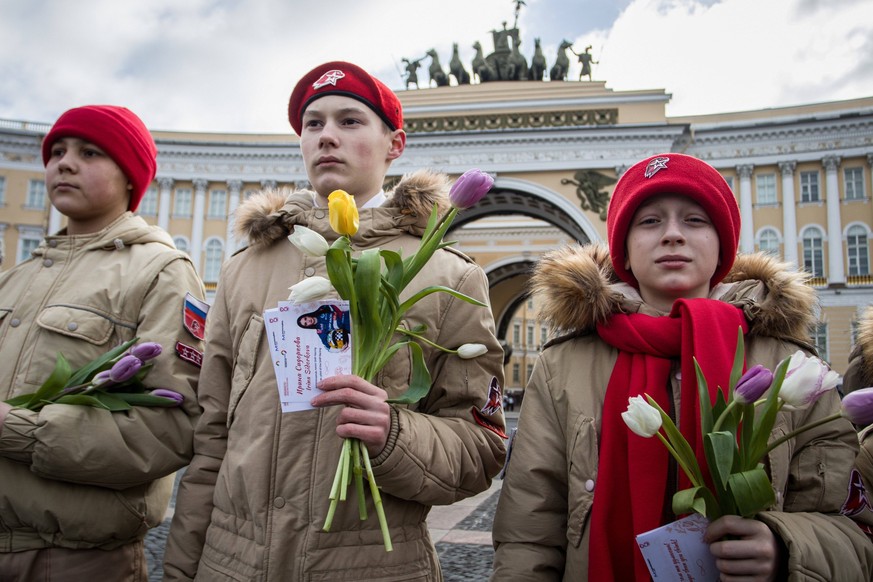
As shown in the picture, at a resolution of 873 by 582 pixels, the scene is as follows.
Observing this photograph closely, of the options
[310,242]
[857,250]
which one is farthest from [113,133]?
[857,250]

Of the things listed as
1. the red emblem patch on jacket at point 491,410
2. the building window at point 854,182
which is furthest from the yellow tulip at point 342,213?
the building window at point 854,182

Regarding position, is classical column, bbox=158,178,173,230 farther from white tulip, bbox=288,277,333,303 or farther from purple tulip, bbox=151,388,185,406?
white tulip, bbox=288,277,333,303

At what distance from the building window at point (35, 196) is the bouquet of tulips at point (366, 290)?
102 feet

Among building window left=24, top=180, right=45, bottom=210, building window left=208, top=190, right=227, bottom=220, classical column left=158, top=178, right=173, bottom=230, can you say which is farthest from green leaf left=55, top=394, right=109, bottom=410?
building window left=24, top=180, right=45, bottom=210

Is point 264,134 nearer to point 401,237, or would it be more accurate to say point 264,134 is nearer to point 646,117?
point 646,117

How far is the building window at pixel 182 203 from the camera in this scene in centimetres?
2867

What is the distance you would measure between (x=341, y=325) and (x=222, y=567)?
0.74 m

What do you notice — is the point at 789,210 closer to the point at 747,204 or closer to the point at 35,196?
the point at 747,204

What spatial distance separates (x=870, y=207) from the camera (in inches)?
950

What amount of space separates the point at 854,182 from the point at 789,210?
243cm

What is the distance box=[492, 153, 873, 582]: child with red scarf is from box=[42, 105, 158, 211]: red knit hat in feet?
5.20

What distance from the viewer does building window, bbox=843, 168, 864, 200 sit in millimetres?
24406

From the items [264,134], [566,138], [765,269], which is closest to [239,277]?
[765,269]

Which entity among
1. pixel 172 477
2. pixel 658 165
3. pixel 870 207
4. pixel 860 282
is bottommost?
pixel 172 477
